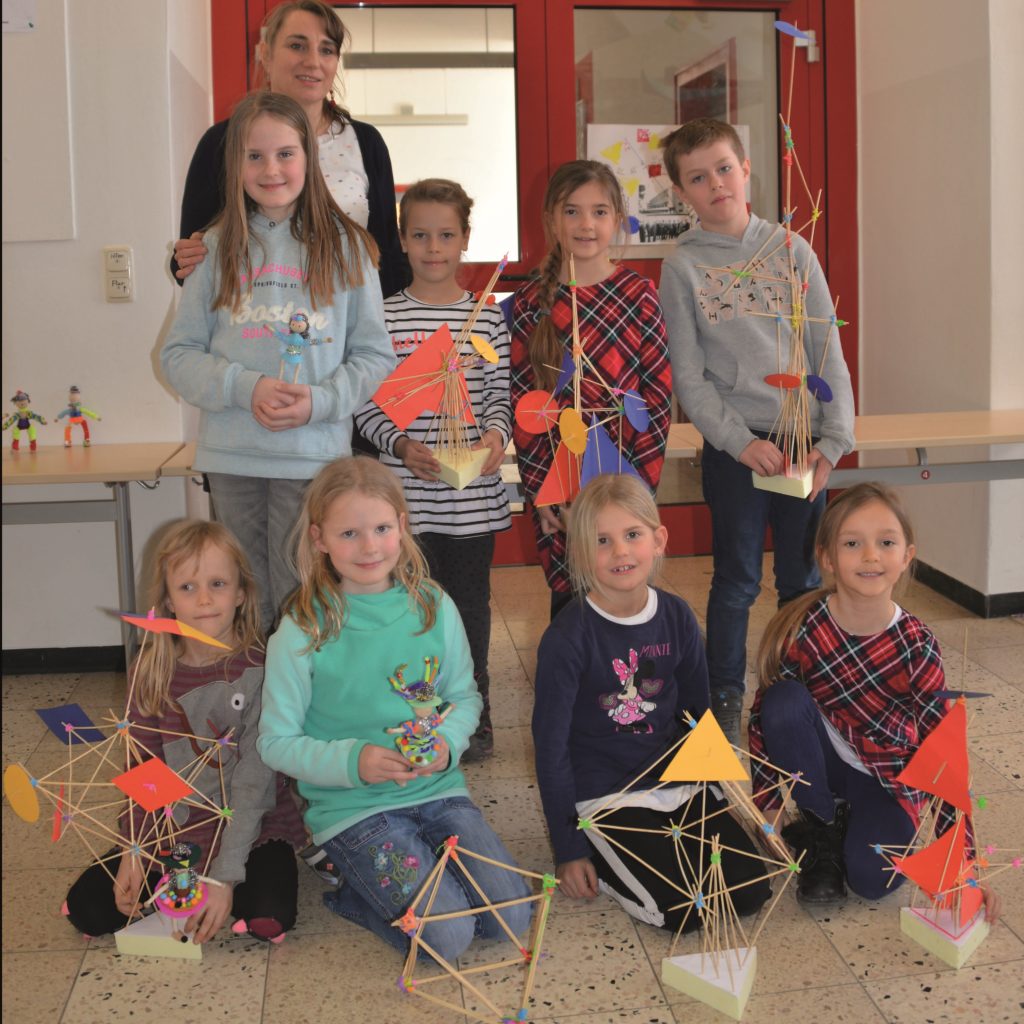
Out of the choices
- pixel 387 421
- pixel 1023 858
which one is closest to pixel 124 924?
pixel 387 421

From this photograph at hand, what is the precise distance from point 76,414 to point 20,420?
0.14 meters

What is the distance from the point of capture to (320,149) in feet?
8.32

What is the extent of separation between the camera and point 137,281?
3215mm

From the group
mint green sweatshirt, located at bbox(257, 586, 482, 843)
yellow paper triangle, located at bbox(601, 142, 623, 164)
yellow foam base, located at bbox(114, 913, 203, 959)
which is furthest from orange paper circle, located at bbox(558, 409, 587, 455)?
yellow paper triangle, located at bbox(601, 142, 623, 164)

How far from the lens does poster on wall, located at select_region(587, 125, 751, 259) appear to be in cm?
414

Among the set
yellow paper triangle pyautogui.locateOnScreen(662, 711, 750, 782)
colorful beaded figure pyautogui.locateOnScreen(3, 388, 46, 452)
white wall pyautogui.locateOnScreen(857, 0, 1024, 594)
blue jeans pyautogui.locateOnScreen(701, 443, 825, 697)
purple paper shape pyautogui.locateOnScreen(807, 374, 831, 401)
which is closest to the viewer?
yellow paper triangle pyautogui.locateOnScreen(662, 711, 750, 782)

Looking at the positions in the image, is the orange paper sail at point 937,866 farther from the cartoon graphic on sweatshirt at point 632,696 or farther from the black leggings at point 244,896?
the black leggings at point 244,896

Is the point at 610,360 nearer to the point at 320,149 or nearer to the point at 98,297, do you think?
the point at 320,149

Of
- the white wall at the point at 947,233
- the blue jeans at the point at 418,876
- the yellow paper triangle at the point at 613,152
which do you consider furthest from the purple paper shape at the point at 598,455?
the yellow paper triangle at the point at 613,152

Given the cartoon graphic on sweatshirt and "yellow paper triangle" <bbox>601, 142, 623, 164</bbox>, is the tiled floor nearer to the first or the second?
the cartoon graphic on sweatshirt

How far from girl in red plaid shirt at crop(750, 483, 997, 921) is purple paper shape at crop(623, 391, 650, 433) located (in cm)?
42

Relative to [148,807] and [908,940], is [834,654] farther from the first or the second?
[148,807]

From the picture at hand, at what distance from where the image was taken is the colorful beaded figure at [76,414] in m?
3.13

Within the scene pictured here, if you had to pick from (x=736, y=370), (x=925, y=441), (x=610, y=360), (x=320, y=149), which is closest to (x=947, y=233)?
(x=925, y=441)
